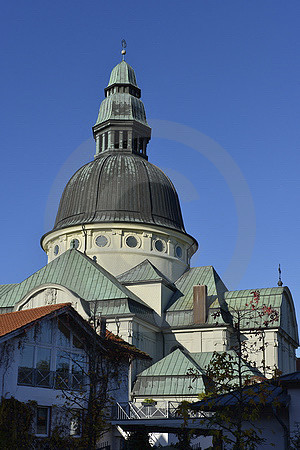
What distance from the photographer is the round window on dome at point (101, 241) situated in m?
53.1

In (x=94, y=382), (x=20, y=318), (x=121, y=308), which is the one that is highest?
(x=121, y=308)

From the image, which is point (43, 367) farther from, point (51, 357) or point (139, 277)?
point (139, 277)

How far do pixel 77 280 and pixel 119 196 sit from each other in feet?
30.5

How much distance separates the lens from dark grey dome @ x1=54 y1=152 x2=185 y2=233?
178 feet

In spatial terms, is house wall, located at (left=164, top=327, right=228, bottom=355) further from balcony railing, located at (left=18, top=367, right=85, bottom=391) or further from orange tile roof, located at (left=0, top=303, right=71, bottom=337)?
orange tile roof, located at (left=0, top=303, right=71, bottom=337)

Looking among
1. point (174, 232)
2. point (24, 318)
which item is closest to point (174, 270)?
point (174, 232)

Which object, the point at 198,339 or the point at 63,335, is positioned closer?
the point at 63,335

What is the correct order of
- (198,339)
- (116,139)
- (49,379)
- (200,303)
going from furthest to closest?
(116,139), (200,303), (198,339), (49,379)

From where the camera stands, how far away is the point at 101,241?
5316 centimetres

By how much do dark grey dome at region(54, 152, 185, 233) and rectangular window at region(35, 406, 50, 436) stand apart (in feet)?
94.7

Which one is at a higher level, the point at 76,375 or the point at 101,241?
the point at 101,241

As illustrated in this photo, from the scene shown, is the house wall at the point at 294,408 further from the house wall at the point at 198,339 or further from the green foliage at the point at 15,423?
the house wall at the point at 198,339

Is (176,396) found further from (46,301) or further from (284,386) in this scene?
(284,386)

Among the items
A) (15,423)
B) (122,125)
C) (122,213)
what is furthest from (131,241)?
(15,423)
